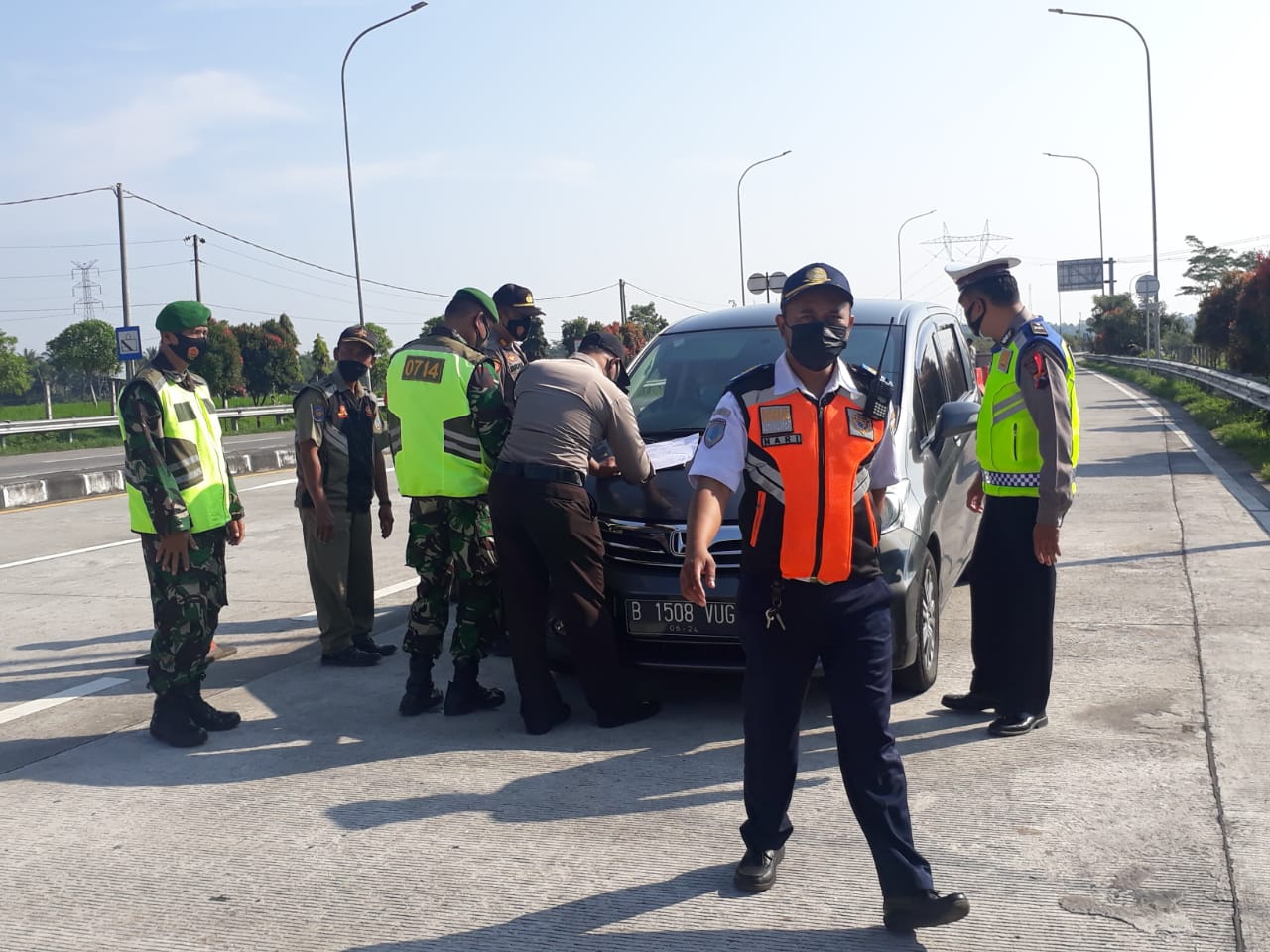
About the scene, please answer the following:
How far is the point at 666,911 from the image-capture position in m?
3.49

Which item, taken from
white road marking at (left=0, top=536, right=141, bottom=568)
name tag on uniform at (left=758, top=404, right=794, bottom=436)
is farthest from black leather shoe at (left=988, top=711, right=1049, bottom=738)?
white road marking at (left=0, top=536, right=141, bottom=568)

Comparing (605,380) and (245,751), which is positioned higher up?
(605,380)

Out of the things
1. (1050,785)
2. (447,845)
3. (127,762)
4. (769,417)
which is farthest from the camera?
(127,762)

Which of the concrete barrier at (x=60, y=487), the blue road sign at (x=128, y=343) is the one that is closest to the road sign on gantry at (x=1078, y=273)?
the blue road sign at (x=128, y=343)

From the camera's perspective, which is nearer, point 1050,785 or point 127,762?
point 1050,785

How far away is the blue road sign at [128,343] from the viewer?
1031 inches

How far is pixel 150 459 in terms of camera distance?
5.08m

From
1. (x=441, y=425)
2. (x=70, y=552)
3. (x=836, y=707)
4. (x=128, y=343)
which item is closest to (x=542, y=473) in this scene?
(x=441, y=425)

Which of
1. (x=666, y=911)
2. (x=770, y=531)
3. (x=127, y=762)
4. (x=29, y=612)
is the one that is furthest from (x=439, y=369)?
(x=29, y=612)

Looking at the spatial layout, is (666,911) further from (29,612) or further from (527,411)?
(29,612)

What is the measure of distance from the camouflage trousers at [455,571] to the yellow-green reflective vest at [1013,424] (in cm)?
223

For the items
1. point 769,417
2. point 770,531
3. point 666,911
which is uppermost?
point 769,417

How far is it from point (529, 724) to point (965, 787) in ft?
6.09

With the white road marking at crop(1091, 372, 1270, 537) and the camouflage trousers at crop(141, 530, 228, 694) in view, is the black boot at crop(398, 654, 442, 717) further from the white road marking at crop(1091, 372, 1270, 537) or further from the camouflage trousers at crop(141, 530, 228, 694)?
the white road marking at crop(1091, 372, 1270, 537)
